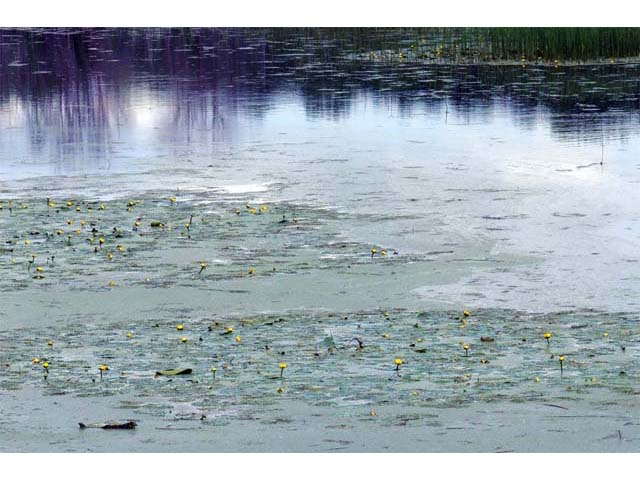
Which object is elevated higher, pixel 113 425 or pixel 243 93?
pixel 243 93

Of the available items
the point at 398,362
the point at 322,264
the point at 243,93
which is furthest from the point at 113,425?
the point at 243,93

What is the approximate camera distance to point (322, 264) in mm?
10508

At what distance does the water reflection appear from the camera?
1834cm

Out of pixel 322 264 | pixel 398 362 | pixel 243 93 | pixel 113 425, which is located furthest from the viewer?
pixel 243 93

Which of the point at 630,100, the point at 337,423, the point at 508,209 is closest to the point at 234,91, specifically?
the point at 630,100

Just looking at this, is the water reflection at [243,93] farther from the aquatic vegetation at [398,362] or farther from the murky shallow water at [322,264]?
the aquatic vegetation at [398,362]

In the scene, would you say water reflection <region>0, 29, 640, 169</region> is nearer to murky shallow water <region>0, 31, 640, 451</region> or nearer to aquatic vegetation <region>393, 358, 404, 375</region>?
murky shallow water <region>0, 31, 640, 451</region>

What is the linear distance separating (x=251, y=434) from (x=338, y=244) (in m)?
4.74

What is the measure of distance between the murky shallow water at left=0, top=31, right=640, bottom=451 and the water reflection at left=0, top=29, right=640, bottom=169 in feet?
0.38

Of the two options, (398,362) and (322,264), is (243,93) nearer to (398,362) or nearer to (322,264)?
(322,264)

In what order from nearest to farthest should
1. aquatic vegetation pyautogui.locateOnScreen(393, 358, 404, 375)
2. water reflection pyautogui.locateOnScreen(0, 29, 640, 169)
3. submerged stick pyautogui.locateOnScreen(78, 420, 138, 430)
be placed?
submerged stick pyautogui.locateOnScreen(78, 420, 138, 430), aquatic vegetation pyautogui.locateOnScreen(393, 358, 404, 375), water reflection pyautogui.locateOnScreen(0, 29, 640, 169)

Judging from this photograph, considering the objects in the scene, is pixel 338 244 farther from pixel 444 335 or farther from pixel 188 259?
pixel 444 335

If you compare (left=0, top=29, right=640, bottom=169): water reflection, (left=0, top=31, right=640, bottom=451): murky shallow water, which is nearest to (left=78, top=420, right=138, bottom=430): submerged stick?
(left=0, top=31, right=640, bottom=451): murky shallow water

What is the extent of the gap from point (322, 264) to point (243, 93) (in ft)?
41.5
